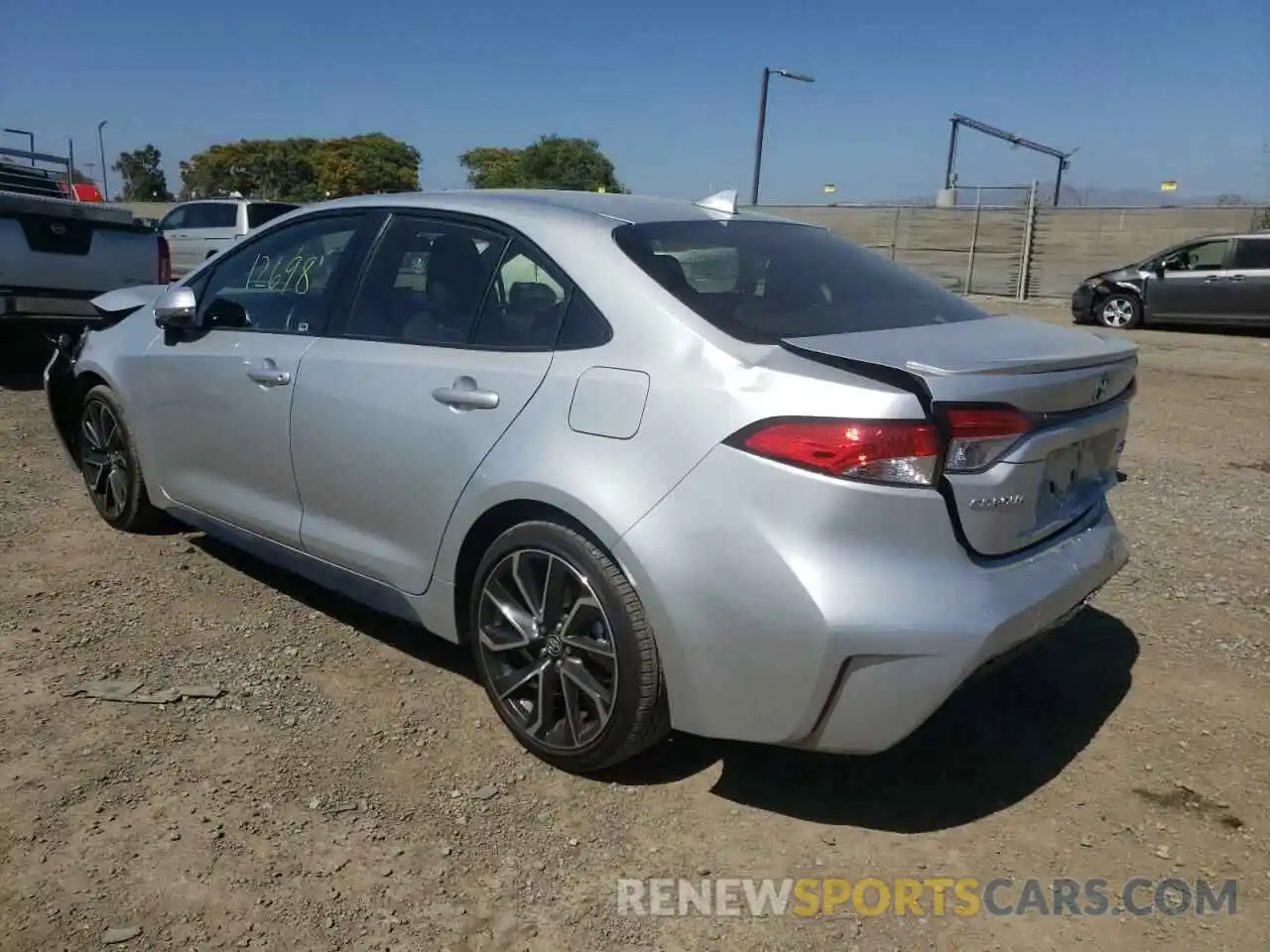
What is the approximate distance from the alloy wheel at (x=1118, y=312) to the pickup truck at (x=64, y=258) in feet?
47.4

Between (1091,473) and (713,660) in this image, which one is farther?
(1091,473)

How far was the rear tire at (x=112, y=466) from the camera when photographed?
4.65 metres

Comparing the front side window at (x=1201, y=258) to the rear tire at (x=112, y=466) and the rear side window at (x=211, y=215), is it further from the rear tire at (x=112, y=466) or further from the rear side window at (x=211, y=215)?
the rear tire at (x=112, y=466)

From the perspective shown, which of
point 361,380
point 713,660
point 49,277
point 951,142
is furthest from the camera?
point 951,142

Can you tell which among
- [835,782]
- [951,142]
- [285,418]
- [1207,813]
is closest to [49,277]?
[285,418]

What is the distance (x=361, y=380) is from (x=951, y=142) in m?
40.3

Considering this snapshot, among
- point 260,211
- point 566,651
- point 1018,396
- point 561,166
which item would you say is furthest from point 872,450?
point 561,166

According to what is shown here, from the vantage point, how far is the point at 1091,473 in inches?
118

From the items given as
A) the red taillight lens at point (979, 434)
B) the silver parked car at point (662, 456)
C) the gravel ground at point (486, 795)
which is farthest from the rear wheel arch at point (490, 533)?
the red taillight lens at point (979, 434)

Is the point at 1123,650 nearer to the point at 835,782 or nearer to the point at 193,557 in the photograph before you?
the point at 835,782

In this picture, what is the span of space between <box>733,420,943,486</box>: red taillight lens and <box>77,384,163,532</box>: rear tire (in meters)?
3.38

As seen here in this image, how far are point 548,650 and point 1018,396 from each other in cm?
145

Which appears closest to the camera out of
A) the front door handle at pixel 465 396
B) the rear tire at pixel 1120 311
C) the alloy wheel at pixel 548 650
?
the alloy wheel at pixel 548 650

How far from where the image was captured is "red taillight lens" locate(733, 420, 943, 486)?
7.93ft
